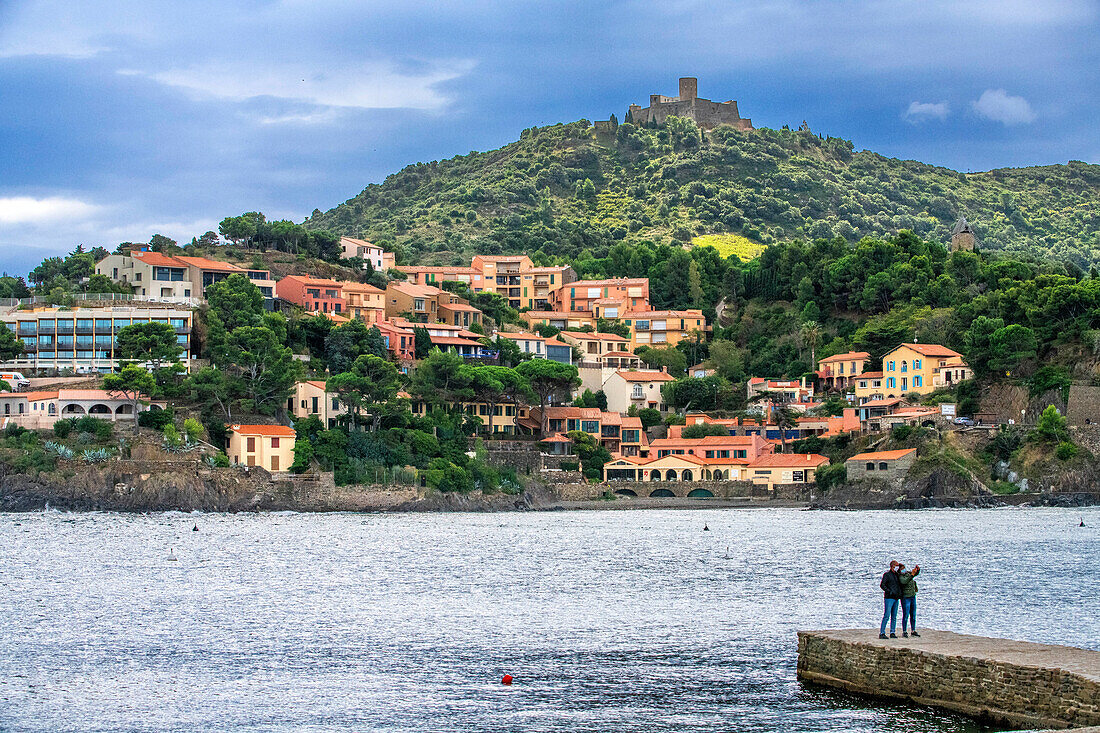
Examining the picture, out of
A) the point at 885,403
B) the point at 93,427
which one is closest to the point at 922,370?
the point at 885,403

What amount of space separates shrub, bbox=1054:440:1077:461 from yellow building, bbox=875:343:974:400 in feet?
48.4

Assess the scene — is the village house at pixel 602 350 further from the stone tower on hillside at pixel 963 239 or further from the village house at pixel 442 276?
the stone tower on hillside at pixel 963 239

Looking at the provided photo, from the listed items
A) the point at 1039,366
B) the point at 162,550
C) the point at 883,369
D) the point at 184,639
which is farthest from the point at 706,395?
the point at 184,639

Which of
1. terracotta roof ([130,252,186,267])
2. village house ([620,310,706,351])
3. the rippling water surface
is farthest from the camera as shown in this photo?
village house ([620,310,706,351])

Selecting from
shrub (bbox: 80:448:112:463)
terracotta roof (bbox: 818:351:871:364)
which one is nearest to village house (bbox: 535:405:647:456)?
terracotta roof (bbox: 818:351:871:364)

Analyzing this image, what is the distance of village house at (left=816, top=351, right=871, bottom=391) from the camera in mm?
106375

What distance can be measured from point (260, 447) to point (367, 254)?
2297 inches

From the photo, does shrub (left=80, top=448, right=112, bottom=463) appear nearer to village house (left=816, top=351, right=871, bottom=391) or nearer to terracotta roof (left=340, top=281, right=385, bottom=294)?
terracotta roof (left=340, top=281, right=385, bottom=294)

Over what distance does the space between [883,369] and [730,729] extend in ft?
284

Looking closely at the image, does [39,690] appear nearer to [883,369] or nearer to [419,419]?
[419,419]

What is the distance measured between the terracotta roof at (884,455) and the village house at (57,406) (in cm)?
4744

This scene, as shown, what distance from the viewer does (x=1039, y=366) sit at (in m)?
92.2

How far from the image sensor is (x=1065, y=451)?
3344 inches

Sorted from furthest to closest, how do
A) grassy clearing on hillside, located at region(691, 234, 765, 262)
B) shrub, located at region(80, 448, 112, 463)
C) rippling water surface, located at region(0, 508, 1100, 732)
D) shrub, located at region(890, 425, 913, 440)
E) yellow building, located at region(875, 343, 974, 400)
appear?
grassy clearing on hillside, located at region(691, 234, 765, 262)
yellow building, located at region(875, 343, 974, 400)
shrub, located at region(890, 425, 913, 440)
shrub, located at region(80, 448, 112, 463)
rippling water surface, located at region(0, 508, 1100, 732)
